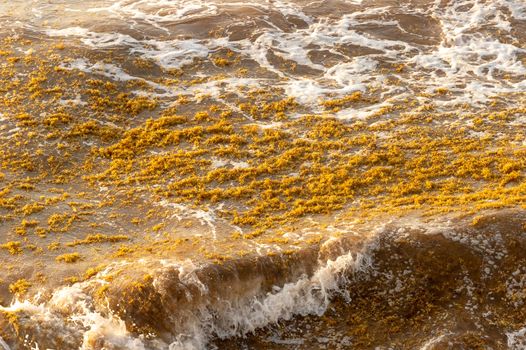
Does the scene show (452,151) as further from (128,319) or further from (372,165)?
(128,319)

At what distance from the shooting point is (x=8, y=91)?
26734mm

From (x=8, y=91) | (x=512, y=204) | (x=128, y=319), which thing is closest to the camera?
(x=128, y=319)

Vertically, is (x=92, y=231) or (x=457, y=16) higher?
(x=457, y=16)

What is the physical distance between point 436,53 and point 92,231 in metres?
21.5

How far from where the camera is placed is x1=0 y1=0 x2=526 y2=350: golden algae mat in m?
14.9

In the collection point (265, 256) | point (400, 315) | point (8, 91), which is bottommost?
point (400, 315)

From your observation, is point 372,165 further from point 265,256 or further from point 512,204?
point 265,256

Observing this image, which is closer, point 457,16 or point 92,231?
point 92,231

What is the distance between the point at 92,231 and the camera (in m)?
18.6

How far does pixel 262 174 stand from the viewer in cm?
2138

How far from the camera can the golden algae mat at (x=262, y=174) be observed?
14938mm

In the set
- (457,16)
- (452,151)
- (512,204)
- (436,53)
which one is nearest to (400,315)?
(512,204)

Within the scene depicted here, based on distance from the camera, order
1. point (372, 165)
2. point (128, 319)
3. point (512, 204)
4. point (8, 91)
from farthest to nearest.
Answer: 1. point (8, 91)
2. point (372, 165)
3. point (512, 204)
4. point (128, 319)

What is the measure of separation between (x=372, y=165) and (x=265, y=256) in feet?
23.5
